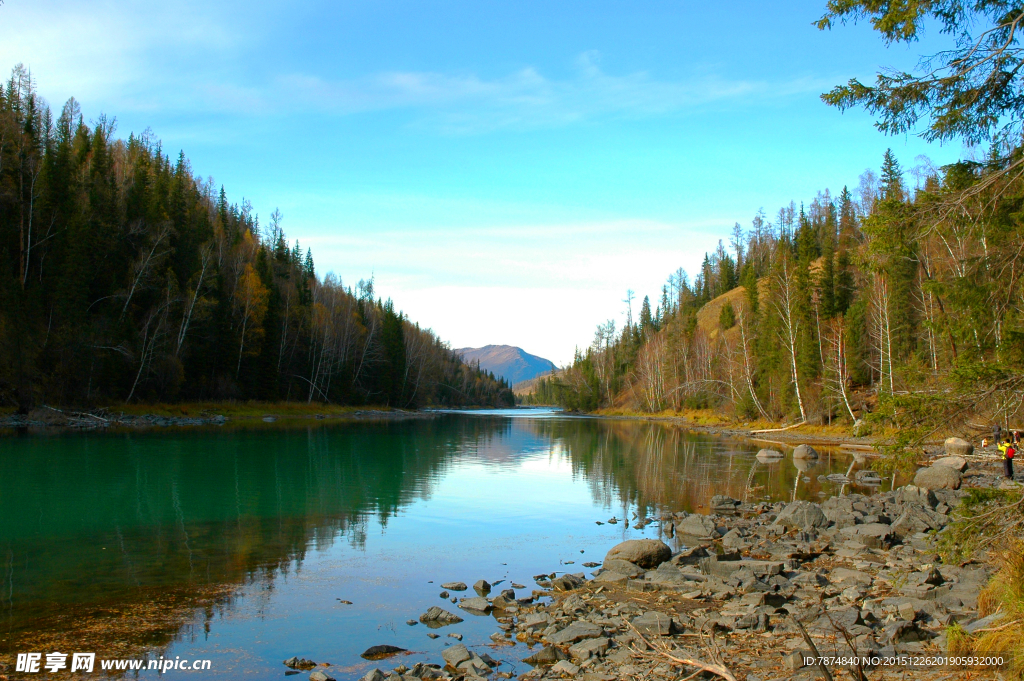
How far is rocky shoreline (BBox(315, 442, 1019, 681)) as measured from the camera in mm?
7898

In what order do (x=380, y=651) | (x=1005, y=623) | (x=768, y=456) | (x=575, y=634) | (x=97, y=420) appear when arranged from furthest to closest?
(x=97, y=420)
(x=768, y=456)
(x=575, y=634)
(x=380, y=651)
(x=1005, y=623)

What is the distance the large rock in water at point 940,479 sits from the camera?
2331 centimetres

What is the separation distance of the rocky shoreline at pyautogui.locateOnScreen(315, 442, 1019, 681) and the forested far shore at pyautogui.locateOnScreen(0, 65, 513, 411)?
45.9 m

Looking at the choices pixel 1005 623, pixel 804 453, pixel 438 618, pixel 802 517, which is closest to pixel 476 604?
pixel 438 618

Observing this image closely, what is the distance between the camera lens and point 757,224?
150 meters

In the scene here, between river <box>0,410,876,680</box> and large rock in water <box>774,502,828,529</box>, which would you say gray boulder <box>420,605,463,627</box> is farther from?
large rock in water <box>774,502,828,529</box>

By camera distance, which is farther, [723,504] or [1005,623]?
[723,504]

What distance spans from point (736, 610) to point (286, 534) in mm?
11385

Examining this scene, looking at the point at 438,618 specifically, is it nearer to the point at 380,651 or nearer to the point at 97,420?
the point at 380,651

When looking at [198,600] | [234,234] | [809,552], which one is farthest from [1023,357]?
[234,234]

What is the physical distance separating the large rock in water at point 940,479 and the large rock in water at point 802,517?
767 cm

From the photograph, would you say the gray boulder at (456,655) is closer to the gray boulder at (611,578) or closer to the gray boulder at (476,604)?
the gray boulder at (476,604)

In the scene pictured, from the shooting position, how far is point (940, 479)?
A: 23.6 m

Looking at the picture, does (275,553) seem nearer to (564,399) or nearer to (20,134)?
(20,134)
